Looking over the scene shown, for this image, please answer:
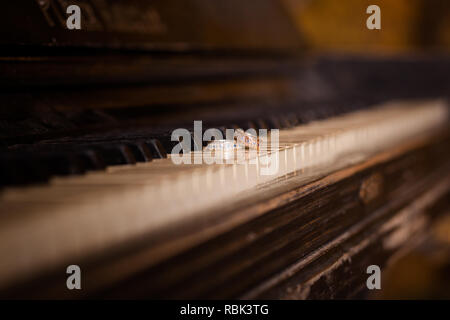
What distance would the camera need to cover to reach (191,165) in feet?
2.39

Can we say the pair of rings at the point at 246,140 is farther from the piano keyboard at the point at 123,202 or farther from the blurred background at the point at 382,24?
the blurred background at the point at 382,24

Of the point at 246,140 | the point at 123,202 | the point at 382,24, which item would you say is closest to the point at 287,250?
the point at 246,140

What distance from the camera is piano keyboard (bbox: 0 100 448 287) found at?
46cm

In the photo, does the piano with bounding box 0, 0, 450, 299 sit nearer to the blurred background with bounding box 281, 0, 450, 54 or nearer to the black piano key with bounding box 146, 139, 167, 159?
the black piano key with bounding box 146, 139, 167, 159

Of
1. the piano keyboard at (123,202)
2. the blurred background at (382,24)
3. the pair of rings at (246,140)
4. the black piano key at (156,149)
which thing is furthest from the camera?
the blurred background at (382,24)

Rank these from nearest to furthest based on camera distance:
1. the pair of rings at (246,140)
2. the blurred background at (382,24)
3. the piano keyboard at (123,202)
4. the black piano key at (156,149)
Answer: the piano keyboard at (123,202) → the black piano key at (156,149) → the pair of rings at (246,140) → the blurred background at (382,24)

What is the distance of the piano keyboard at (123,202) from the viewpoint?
18.0 inches

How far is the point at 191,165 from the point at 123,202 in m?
0.19

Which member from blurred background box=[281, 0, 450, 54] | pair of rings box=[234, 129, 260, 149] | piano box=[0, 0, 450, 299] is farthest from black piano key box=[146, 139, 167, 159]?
blurred background box=[281, 0, 450, 54]

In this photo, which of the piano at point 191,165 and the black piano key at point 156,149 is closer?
the piano at point 191,165

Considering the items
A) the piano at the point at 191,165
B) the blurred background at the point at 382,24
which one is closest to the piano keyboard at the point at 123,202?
the piano at the point at 191,165
